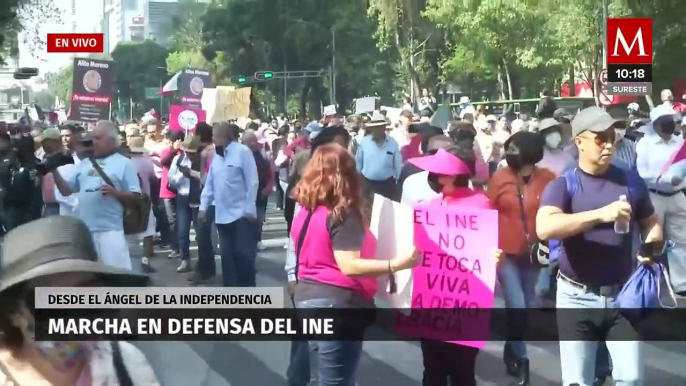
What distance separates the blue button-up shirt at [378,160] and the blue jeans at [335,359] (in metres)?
7.30

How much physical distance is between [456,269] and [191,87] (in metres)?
15.2

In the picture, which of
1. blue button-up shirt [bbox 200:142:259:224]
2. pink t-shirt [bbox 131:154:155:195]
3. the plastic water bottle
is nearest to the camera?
the plastic water bottle

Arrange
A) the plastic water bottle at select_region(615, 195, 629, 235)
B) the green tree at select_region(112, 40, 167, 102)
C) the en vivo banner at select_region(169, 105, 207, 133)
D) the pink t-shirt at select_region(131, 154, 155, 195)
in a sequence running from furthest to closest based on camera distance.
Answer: the green tree at select_region(112, 40, 167, 102), the en vivo banner at select_region(169, 105, 207, 133), the pink t-shirt at select_region(131, 154, 155, 195), the plastic water bottle at select_region(615, 195, 629, 235)

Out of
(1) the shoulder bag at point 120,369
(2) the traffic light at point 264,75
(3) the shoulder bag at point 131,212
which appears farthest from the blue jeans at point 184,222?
(2) the traffic light at point 264,75

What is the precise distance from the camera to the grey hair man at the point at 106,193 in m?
7.43

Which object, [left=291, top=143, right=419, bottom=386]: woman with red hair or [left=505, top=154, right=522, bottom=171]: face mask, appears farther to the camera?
[left=505, top=154, right=522, bottom=171]: face mask

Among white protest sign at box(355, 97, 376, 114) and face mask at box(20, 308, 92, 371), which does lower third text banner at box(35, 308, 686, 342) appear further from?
white protest sign at box(355, 97, 376, 114)

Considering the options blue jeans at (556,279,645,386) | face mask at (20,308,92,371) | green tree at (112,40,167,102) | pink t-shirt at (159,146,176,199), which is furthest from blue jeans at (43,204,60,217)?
green tree at (112,40,167,102)

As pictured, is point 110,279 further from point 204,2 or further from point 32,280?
point 204,2

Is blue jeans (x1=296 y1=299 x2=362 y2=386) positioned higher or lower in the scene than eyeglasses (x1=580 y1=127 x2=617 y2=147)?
lower

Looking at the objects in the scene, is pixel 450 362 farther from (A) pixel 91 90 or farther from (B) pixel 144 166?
(A) pixel 91 90

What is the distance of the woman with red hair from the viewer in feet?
15.5

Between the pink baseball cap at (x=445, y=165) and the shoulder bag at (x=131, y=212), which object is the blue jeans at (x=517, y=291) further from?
the shoulder bag at (x=131, y=212)

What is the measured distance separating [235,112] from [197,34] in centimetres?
2310
